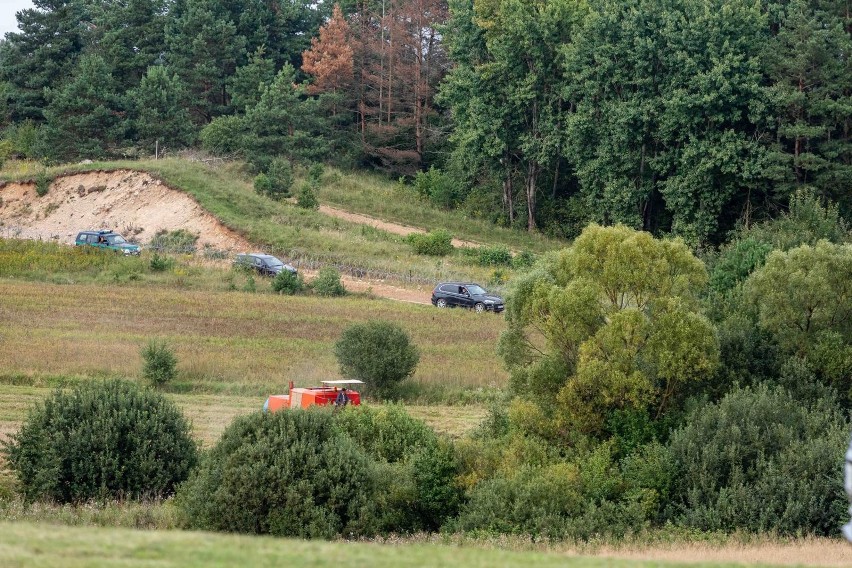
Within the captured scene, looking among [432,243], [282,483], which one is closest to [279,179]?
[432,243]

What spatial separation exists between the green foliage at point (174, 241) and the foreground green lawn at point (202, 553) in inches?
2007

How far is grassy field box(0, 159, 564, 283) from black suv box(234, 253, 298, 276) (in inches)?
151

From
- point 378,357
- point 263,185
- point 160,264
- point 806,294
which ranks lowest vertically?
point 378,357

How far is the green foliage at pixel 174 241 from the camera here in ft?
211

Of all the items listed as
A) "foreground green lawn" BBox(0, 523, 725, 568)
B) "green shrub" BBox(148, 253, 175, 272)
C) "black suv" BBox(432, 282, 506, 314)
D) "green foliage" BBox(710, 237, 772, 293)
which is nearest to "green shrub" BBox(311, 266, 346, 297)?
"black suv" BBox(432, 282, 506, 314)

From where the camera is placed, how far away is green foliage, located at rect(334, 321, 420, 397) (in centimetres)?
3634

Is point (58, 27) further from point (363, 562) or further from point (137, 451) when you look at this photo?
point (363, 562)

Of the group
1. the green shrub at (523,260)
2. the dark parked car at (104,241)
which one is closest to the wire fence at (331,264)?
the dark parked car at (104,241)

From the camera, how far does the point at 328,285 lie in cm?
5509

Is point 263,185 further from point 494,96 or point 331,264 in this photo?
point 494,96

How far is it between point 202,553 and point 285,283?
42495mm

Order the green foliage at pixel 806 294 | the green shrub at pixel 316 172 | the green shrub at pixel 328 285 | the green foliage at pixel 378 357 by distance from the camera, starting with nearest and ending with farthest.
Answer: the green foliage at pixel 806 294, the green foliage at pixel 378 357, the green shrub at pixel 328 285, the green shrub at pixel 316 172

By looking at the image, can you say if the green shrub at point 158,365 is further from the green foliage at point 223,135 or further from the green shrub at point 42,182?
the green foliage at point 223,135

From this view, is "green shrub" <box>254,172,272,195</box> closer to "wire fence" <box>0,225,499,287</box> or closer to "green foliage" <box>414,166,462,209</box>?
"wire fence" <box>0,225,499,287</box>
